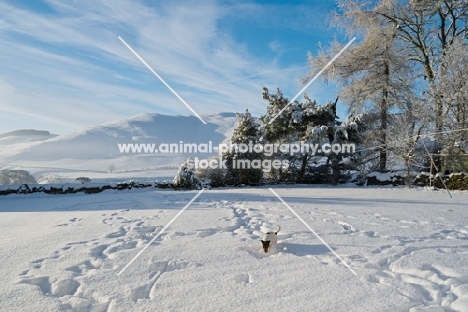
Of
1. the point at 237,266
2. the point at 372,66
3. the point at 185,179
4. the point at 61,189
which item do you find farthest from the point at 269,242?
the point at 372,66

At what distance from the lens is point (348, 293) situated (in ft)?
6.88

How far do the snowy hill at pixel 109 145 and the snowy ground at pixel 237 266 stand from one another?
22220 mm

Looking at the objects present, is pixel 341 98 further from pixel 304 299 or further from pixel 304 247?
pixel 304 299

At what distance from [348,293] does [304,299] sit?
0.37 m

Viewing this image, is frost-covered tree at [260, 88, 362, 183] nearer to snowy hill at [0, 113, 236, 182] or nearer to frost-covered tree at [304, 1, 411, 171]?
frost-covered tree at [304, 1, 411, 171]

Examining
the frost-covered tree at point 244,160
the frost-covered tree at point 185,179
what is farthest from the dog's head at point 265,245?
the frost-covered tree at point 244,160

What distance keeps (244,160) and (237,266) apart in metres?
9.51

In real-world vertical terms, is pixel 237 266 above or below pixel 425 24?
below

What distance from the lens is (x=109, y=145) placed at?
45.6 meters

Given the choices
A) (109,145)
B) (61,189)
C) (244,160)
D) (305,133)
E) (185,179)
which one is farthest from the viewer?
(109,145)

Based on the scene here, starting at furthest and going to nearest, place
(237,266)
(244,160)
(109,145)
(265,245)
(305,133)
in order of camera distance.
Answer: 1. (109,145)
2. (305,133)
3. (244,160)
4. (265,245)
5. (237,266)

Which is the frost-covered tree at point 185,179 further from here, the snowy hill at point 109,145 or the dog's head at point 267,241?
the snowy hill at point 109,145

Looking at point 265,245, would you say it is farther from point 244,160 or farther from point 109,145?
point 109,145

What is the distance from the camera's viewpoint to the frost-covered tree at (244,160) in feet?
39.6
